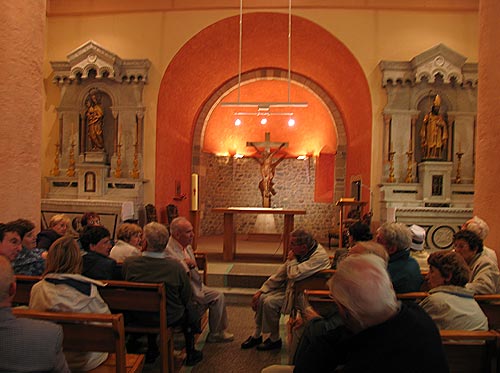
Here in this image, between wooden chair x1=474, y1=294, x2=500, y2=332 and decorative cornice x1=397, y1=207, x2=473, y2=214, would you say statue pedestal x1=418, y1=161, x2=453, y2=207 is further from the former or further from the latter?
wooden chair x1=474, y1=294, x2=500, y2=332

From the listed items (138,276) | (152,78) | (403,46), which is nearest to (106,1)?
(152,78)

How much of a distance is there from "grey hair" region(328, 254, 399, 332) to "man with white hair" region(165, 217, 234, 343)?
96.5 inches

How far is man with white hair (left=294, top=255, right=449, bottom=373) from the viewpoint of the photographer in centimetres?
143

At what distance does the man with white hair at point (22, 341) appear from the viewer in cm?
165

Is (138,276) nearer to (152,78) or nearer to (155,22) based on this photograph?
(152,78)

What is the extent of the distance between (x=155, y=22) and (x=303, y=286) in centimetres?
713

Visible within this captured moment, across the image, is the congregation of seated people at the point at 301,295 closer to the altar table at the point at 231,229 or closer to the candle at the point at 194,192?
the altar table at the point at 231,229

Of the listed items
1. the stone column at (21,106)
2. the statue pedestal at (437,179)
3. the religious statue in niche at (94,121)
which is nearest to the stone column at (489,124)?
the statue pedestal at (437,179)

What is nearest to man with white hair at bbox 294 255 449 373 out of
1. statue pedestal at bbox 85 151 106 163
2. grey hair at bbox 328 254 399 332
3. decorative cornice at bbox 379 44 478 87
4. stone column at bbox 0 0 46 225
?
grey hair at bbox 328 254 399 332

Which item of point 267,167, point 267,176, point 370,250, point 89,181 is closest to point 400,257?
point 370,250

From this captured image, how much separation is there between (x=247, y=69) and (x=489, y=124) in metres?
7.73

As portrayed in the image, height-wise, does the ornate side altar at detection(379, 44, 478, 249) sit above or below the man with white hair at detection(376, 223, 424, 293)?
above

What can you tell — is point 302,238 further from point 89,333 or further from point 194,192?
point 194,192

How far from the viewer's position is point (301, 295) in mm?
3846
